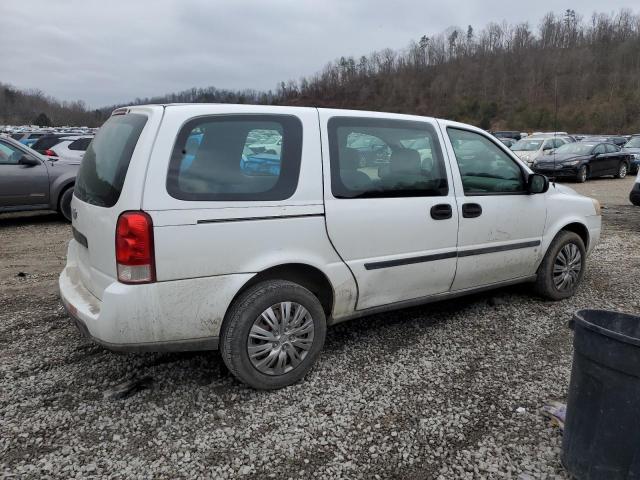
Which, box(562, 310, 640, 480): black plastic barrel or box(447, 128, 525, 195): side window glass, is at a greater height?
box(447, 128, 525, 195): side window glass

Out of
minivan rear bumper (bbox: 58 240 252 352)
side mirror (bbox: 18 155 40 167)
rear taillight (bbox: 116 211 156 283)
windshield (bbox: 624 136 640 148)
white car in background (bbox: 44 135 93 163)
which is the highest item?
windshield (bbox: 624 136 640 148)

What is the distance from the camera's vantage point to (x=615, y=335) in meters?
2.04

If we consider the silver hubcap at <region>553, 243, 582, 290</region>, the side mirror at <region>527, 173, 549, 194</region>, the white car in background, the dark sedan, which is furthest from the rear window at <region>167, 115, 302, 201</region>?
the dark sedan

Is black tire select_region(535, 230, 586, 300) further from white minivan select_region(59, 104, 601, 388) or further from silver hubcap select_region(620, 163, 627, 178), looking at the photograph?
silver hubcap select_region(620, 163, 627, 178)

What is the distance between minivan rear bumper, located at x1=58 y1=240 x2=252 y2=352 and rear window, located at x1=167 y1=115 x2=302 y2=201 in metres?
0.50

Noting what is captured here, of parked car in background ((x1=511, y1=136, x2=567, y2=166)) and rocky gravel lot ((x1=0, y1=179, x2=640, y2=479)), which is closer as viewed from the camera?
rocky gravel lot ((x1=0, y1=179, x2=640, y2=479))

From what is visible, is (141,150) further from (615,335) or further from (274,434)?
(615,335)

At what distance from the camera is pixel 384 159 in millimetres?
3561

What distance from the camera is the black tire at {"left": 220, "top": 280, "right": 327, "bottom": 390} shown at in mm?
2941

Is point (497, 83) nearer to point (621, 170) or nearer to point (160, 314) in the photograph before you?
point (621, 170)

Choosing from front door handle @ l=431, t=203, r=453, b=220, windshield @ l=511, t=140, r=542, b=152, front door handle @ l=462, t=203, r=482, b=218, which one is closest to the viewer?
front door handle @ l=431, t=203, r=453, b=220

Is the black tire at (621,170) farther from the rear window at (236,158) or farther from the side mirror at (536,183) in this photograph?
the rear window at (236,158)

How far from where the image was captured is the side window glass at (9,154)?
8523 millimetres

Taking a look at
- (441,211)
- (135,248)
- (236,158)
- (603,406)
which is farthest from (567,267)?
(135,248)
